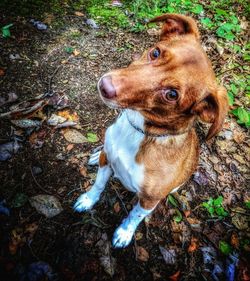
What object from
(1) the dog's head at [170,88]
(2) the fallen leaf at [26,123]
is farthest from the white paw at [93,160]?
(1) the dog's head at [170,88]

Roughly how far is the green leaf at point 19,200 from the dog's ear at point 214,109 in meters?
2.34

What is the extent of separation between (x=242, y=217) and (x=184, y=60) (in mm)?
2830

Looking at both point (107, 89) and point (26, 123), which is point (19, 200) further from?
point (107, 89)

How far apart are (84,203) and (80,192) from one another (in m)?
0.23

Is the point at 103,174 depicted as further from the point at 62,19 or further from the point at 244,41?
the point at 244,41

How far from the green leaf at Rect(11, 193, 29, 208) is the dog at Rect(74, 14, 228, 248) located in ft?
3.76

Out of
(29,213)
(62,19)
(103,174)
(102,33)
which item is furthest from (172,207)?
(62,19)

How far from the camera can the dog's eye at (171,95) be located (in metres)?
2.26

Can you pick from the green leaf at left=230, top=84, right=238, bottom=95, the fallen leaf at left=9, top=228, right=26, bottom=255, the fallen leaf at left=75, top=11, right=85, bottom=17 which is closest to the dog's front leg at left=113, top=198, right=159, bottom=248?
the fallen leaf at left=9, top=228, right=26, bottom=255

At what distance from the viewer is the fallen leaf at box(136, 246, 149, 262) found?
11.3 feet

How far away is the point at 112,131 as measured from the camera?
2.90m

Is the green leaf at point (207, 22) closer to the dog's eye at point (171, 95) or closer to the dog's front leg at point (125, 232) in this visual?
the dog's eye at point (171, 95)

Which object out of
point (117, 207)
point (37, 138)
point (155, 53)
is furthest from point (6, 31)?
point (117, 207)

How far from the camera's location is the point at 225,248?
369cm
